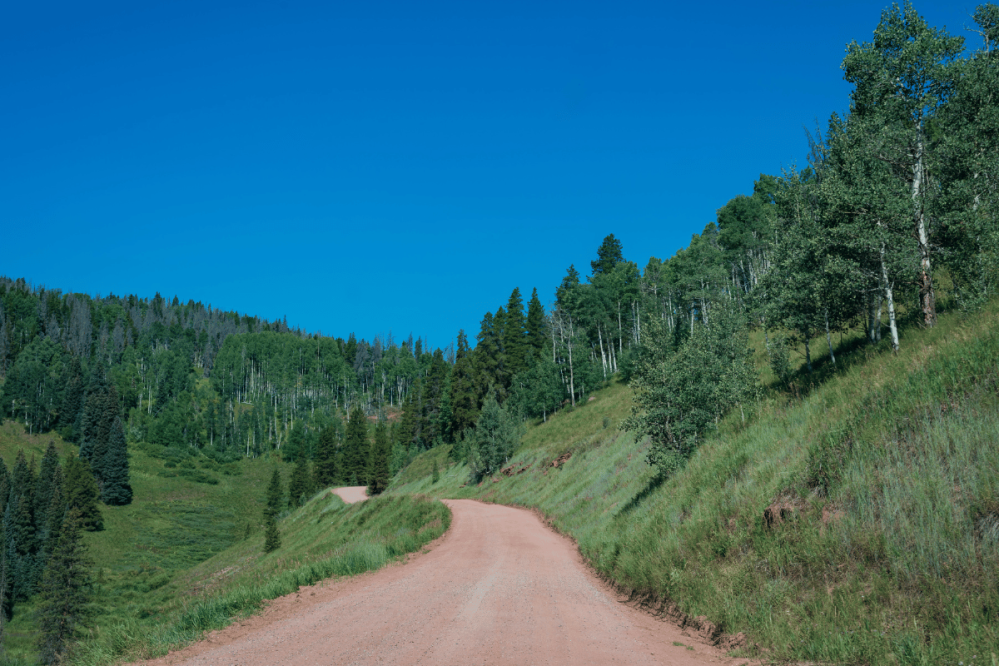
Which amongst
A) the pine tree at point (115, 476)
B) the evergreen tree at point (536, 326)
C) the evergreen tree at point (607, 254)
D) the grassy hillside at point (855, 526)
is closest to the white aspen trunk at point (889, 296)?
the grassy hillside at point (855, 526)

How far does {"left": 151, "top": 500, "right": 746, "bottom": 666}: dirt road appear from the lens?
7.32m

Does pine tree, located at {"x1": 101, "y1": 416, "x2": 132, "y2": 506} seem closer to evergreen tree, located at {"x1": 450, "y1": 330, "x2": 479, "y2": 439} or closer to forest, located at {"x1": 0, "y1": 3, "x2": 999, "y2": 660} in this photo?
forest, located at {"x1": 0, "y1": 3, "x2": 999, "y2": 660}

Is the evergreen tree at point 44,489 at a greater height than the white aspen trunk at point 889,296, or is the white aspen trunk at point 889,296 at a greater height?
the white aspen trunk at point 889,296

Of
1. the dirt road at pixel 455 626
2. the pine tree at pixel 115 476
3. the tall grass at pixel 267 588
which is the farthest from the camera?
the pine tree at pixel 115 476

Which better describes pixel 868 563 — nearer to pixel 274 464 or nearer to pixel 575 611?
pixel 575 611

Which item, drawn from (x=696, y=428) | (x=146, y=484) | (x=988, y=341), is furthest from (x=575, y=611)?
(x=146, y=484)

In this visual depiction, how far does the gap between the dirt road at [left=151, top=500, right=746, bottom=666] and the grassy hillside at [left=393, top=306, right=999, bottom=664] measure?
1191 mm

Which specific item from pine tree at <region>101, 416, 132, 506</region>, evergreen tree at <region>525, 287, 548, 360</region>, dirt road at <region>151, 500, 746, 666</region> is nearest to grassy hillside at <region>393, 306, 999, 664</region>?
dirt road at <region>151, 500, 746, 666</region>

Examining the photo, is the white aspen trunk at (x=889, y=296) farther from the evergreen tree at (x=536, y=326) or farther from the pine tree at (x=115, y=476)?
the pine tree at (x=115, y=476)

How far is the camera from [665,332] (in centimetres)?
2320

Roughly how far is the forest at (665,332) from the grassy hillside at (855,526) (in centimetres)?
654

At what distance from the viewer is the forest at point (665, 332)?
19.6 metres

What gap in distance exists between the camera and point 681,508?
1380cm

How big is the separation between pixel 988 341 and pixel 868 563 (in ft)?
18.4
